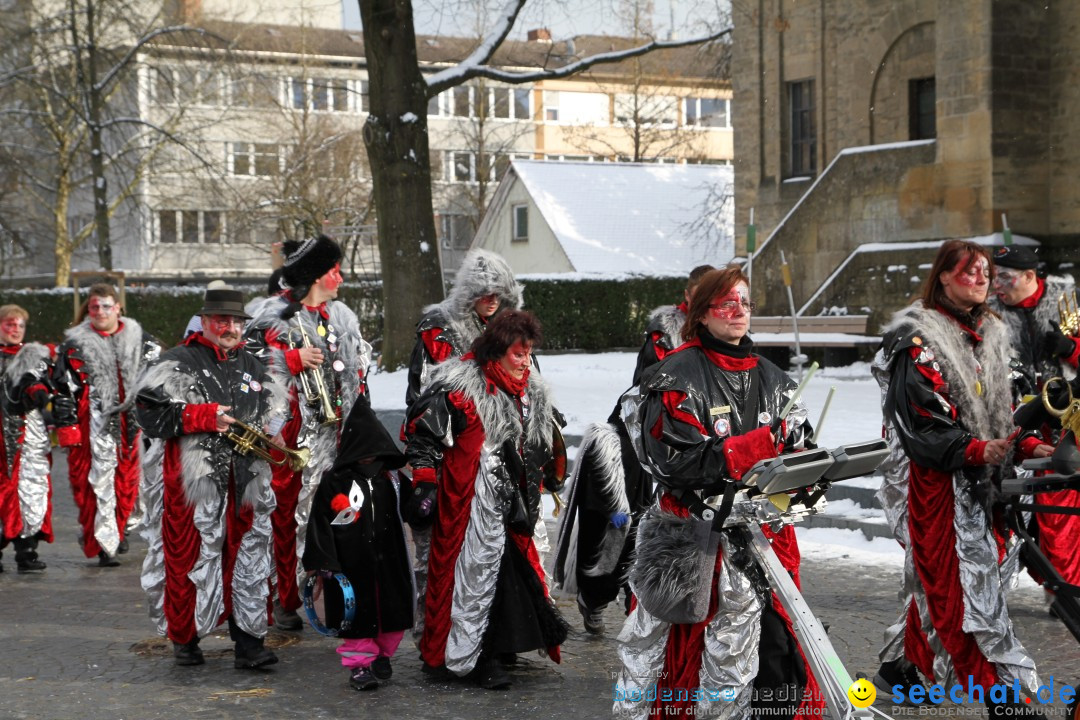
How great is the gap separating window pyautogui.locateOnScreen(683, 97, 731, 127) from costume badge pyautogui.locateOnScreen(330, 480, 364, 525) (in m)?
62.0

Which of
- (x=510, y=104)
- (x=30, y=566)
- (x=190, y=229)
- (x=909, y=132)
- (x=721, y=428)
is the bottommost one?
(x=30, y=566)

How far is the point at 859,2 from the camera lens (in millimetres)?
23969

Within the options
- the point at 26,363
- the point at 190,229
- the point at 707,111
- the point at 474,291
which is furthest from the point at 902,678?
the point at 707,111

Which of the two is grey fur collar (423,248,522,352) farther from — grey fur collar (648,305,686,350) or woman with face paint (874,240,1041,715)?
woman with face paint (874,240,1041,715)

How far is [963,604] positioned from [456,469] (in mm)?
2498

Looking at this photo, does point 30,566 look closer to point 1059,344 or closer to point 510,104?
point 1059,344

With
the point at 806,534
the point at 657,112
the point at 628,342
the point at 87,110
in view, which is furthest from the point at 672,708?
the point at 657,112

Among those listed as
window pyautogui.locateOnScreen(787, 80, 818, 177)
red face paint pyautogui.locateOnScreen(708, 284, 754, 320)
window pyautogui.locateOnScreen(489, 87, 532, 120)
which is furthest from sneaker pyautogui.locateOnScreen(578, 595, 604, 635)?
window pyautogui.locateOnScreen(489, 87, 532, 120)

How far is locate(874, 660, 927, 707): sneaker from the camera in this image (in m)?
6.01

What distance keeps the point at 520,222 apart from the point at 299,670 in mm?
39484

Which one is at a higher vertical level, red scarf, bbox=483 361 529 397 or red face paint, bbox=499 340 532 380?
red face paint, bbox=499 340 532 380

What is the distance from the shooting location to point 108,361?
35.2 feet

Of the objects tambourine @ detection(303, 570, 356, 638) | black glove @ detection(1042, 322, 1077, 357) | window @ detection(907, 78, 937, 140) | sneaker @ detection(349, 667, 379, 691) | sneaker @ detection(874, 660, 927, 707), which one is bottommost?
sneaker @ detection(349, 667, 379, 691)

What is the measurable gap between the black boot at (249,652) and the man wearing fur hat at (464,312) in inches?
62.5
